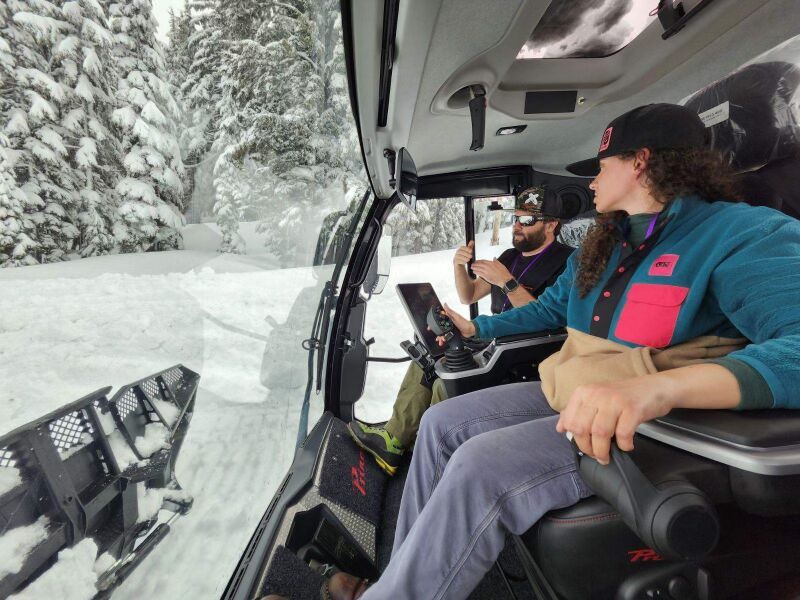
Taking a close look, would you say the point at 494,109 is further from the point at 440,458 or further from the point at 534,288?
the point at 440,458

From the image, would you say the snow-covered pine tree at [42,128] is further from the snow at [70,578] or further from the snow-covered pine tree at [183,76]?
the snow at [70,578]

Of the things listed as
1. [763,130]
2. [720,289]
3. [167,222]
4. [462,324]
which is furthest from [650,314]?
[167,222]

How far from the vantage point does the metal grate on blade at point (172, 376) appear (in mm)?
931

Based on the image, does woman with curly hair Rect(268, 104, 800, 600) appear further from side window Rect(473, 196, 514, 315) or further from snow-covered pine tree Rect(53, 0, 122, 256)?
side window Rect(473, 196, 514, 315)

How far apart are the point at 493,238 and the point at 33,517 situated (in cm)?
327

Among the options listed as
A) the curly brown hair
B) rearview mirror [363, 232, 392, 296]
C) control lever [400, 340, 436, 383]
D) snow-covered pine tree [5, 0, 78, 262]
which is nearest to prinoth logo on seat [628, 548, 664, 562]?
the curly brown hair

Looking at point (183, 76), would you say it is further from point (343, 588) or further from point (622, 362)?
Result: point (343, 588)

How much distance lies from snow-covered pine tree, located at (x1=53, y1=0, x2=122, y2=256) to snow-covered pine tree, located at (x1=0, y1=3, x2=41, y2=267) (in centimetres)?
5

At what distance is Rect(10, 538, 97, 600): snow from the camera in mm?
607

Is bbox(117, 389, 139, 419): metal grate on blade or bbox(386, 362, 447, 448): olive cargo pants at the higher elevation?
bbox(117, 389, 139, 419): metal grate on blade

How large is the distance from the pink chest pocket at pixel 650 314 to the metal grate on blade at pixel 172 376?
1265 mm

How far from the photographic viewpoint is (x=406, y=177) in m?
2.05

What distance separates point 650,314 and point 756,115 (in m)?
Answer: 0.71

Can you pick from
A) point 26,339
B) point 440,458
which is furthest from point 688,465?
point 26,339
